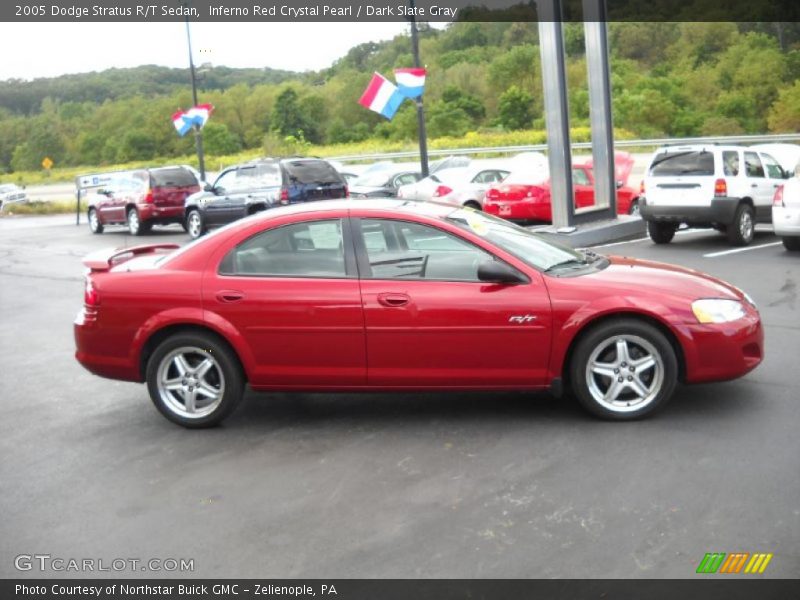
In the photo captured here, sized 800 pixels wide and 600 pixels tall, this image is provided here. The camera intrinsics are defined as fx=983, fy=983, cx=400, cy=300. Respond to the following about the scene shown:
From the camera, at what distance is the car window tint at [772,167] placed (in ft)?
53.9

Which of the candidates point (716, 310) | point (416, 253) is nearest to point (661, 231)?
point (716, 310)

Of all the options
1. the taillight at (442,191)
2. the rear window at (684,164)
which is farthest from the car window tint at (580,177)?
the rear window at (684,164)

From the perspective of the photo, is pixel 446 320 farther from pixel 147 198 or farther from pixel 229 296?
pixel 147 198

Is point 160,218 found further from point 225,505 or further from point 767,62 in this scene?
point 767,62

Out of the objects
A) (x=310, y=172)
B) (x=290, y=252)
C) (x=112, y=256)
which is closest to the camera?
(x=290, y=252)

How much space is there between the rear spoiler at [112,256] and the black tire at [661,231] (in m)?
10.7

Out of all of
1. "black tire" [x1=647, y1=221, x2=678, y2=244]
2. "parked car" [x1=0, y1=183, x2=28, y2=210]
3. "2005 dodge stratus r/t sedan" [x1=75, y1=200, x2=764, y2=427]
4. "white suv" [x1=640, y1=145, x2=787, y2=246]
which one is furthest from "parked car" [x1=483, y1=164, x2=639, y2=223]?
"parked car" [x1=0, y1=183, x2=28, y2=210]

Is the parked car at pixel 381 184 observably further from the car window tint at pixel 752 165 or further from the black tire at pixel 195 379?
the black tire at pixel 195 379

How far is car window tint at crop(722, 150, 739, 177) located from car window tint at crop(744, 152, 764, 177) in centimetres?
21

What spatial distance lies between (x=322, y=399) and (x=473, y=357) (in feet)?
4.97

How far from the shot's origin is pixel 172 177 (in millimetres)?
25531

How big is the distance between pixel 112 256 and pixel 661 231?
1131 centimetres

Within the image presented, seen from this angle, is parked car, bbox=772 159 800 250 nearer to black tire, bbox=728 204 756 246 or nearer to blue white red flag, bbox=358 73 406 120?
black tire, bbox=728 204 756 246
